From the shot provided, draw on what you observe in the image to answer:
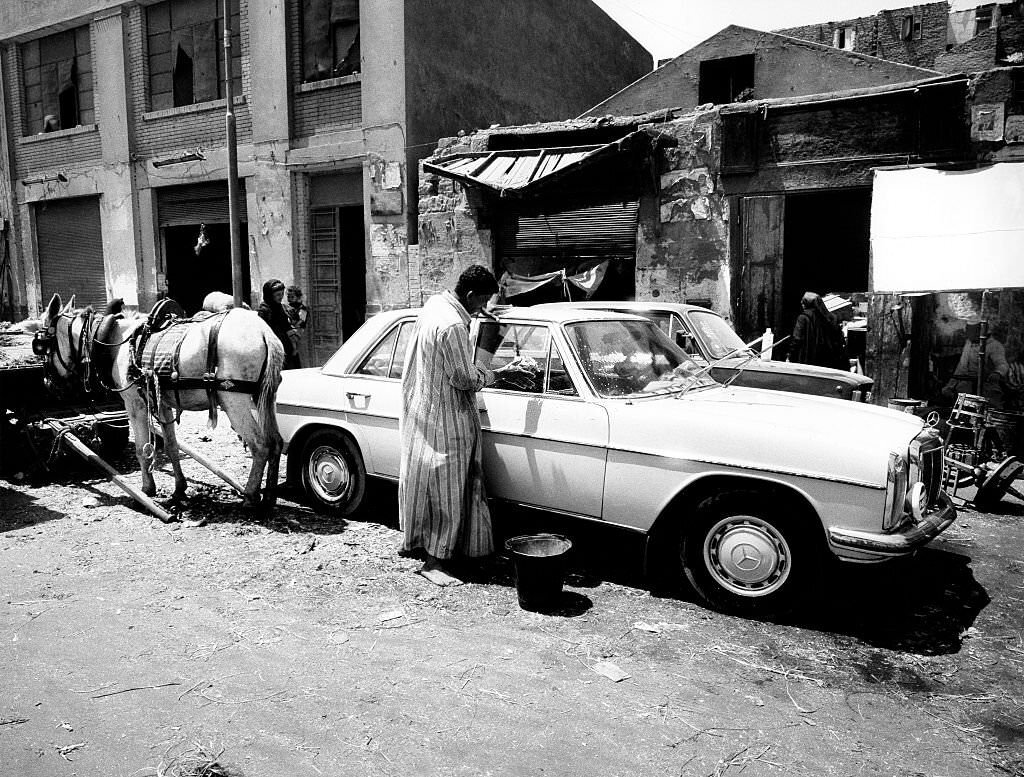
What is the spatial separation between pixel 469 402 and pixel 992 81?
755 centimetres

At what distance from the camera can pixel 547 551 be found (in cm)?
440

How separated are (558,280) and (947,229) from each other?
5.10 meters

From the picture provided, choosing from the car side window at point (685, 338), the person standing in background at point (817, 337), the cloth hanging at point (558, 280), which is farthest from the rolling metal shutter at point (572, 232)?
the car side window at point (685, 338)

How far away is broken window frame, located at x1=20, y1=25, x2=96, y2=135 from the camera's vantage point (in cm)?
1639

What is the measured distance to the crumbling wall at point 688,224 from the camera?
996cm

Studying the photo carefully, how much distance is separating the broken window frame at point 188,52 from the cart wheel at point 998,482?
13.8m

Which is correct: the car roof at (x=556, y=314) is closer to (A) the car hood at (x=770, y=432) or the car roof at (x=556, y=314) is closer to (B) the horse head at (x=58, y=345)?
(A) the car hood at (x=770, y=432)

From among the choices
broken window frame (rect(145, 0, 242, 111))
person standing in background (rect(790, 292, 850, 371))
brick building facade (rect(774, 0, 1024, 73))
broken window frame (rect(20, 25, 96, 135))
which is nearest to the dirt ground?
person standing in background (rect(790, 292, 850, 371))

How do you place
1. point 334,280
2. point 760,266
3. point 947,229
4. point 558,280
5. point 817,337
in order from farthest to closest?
point 334,280 → point 558,280 → point 760,266 → point 817,337 → point 947,229

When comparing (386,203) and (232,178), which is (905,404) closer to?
(386,203)

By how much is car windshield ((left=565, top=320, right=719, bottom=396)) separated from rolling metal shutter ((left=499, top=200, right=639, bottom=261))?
5.96 metres

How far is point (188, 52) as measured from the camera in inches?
583

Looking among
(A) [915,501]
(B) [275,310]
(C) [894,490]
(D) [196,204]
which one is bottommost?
(A) [915,501]

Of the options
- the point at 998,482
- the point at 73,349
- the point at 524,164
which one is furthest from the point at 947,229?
the point at 73,349
